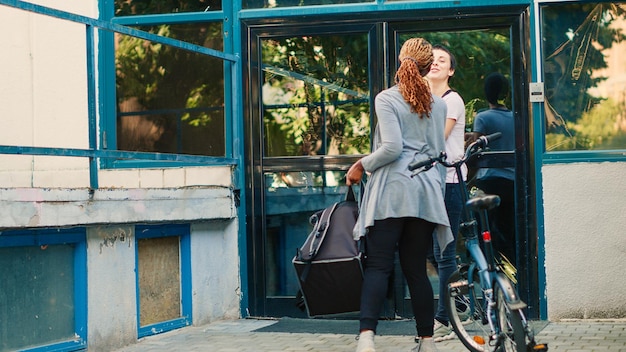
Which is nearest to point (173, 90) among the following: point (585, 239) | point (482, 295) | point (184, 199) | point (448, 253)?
point (184, 199)

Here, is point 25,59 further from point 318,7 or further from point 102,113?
point 318,7

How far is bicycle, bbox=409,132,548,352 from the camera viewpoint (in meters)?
4.88

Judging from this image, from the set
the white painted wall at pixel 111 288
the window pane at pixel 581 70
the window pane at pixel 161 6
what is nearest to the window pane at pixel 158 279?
the white painted wall at pixel 111 288

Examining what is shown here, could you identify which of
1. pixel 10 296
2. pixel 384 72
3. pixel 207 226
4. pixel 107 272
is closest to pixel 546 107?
pixel 384 72

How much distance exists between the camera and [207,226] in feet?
25.3

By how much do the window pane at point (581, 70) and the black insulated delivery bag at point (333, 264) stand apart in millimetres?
1974

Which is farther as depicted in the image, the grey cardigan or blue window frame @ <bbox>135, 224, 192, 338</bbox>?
blue window frame @ <bbox>135, 224, 192, 338</bbox>

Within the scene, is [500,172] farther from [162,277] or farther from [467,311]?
[162,277]

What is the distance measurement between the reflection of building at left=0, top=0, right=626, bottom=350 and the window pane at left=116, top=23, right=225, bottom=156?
0.07 metres

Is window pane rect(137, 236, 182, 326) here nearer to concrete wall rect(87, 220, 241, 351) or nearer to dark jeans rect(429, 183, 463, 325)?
concrete wall rect(87, 220, 241, 351)

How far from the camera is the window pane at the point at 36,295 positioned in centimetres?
592

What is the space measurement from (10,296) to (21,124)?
1098 mm

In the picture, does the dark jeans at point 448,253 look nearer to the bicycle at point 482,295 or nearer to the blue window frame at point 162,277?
the bicycle at point 482,295

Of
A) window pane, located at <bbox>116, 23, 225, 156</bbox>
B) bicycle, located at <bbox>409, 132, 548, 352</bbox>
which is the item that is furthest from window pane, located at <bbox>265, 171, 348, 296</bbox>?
bicycle, located at <bbox>409, 132, 548, 352</bbox>
